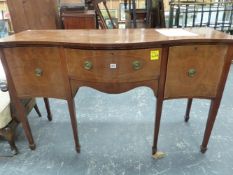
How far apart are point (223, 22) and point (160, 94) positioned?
8.02 ft

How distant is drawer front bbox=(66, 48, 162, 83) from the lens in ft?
3.39

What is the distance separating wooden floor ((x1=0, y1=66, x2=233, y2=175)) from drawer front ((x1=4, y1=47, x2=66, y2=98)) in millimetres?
484

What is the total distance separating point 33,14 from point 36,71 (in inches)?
53.9

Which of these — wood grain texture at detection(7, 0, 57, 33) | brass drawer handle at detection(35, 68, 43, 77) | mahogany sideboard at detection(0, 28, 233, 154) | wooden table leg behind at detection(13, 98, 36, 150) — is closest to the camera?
mahogany sideboard at detection(0, 28, 233, 154)

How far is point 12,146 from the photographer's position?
1.40 m

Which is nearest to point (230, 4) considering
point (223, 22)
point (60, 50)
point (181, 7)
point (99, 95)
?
point (223, 22)

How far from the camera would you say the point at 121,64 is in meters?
1.05

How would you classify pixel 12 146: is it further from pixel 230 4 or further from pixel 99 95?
pixel 230 4

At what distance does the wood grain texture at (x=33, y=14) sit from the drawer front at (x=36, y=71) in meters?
1.28

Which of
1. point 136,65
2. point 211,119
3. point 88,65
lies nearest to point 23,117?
point 88,65

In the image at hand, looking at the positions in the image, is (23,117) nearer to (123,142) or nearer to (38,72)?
(38,72)

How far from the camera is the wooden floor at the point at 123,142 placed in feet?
4.26

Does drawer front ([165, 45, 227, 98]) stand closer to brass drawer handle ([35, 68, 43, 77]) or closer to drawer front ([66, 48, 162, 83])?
drawer front ([66, 48, 162, 83])

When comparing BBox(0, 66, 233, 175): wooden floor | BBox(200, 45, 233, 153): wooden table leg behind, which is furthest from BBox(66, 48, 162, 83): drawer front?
BBox(0, 66, 233, 175): wooden floor
